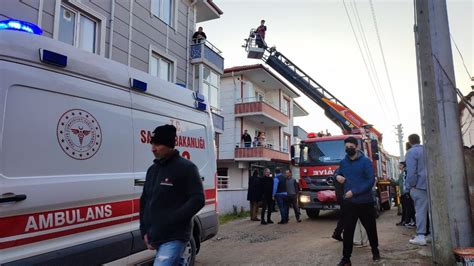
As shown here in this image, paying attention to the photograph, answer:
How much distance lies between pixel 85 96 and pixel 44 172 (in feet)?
2.87

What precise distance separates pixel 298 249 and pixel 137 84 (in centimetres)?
451

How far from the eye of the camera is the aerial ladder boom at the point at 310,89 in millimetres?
14367

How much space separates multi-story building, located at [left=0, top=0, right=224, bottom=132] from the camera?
31.7 ft

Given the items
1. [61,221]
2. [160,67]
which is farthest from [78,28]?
[61,221]

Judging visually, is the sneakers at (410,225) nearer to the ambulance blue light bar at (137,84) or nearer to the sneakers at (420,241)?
the sneakers at (420,241)

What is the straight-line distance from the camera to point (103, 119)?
3.85 meters

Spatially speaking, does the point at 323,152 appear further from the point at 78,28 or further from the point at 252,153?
the point at 252,153

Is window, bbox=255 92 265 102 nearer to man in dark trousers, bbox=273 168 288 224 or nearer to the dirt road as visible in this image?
man in dark trousers, bbox=273 168 288 224

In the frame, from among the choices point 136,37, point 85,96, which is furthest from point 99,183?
point 136,37

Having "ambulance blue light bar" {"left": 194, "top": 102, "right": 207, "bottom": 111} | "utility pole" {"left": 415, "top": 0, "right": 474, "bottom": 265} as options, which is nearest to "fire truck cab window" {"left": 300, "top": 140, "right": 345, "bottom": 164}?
"utility pole" {"left": 415, "top": 0, "right": 474, "bottom": 265}

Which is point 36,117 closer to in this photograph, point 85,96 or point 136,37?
point 85,96

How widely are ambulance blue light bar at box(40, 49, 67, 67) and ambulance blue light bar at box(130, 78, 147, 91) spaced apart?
0.92m

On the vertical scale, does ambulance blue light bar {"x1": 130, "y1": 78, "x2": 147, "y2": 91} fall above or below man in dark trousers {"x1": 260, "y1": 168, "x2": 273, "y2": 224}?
above

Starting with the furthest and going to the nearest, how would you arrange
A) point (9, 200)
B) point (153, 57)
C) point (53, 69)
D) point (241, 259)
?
point (153, 57) → point (241, 259) → point (53, 69) → point (9, 200)
